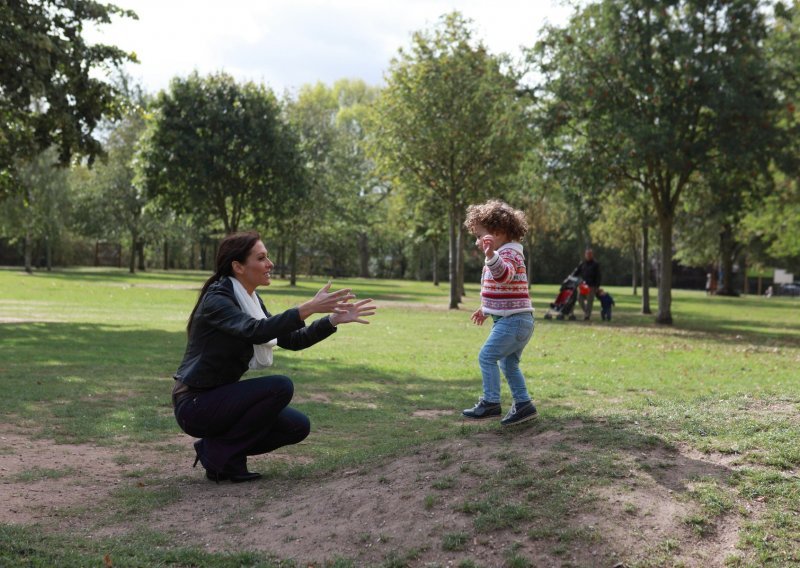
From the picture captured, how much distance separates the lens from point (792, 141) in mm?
21047

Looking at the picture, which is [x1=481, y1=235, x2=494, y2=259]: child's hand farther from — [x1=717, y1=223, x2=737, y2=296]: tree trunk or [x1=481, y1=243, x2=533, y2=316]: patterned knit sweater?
[x1=717, y1=223, x2=737, y2=296]: tree trunk

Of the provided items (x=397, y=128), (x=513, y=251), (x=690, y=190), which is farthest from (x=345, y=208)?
(x=513, y=251)

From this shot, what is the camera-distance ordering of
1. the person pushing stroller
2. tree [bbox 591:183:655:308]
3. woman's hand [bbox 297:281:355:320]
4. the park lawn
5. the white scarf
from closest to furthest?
1. the park lawn
2. woman's hand [bbox 297:281:355:320]
3. the white scarf
4. the person pushing stroller
5. tree [bbox 591:183:655:308]

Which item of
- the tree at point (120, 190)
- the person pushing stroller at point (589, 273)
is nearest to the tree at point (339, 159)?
the tree at point (120, 190)

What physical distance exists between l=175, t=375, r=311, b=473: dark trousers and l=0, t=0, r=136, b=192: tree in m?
13.1

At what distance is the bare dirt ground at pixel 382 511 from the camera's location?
14.2 feet

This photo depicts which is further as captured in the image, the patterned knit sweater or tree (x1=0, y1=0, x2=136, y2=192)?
tree (x1=0, y1=0, x2=136, y2=192)

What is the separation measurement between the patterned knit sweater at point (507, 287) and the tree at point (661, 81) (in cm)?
1522

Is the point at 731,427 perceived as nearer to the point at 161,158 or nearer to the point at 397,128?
the point at 397,128

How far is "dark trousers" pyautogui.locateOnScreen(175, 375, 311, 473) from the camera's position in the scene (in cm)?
597

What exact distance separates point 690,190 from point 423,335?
11.3 m

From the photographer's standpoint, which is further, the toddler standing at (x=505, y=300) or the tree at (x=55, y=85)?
the tree at (x=55, y=85)

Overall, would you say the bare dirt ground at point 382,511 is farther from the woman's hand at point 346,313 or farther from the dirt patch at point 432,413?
the dirt patch at point 432,413

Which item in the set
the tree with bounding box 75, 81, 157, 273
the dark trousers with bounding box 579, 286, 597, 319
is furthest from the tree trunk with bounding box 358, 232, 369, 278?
the dark trousers with bounding box 579, 286, 597, 319
